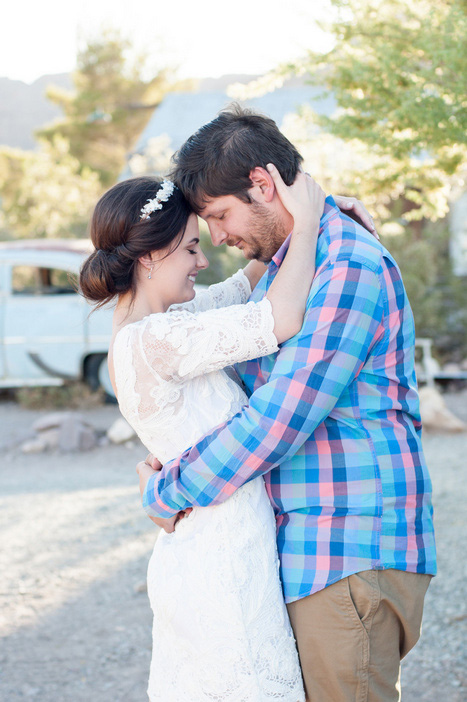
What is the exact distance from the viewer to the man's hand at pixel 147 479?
1976 millimetres

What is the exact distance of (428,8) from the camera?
11.6ft

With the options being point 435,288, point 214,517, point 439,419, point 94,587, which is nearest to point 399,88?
point 214,517

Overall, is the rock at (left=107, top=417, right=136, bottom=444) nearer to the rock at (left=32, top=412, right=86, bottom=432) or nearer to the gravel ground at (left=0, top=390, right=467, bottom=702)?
the rock at (left=32, top=412, right=86, bottom=432)

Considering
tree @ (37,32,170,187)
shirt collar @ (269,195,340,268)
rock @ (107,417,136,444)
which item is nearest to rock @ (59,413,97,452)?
rock @ (107,417,136,444)

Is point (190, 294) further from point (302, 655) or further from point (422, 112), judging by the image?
point (422, 112)

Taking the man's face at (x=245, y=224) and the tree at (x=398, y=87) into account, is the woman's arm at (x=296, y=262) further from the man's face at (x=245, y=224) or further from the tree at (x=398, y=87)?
the tree at (x=398, y=87)

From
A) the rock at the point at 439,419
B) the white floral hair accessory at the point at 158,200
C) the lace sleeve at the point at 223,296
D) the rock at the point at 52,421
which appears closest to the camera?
the white floral hair accessory at the point at 158,200

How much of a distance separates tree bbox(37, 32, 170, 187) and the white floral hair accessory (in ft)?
99.6

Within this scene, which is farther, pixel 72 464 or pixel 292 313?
pixel 72 464

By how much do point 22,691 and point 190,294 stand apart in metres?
2.41

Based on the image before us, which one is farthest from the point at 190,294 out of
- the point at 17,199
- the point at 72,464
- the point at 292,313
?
the point at 17,199

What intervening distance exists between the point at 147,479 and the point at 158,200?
80 centimetres

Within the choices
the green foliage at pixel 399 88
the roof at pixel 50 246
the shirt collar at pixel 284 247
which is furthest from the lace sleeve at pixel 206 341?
the roof at pixel 50 246

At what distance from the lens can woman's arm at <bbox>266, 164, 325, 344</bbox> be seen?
72.4 inches
